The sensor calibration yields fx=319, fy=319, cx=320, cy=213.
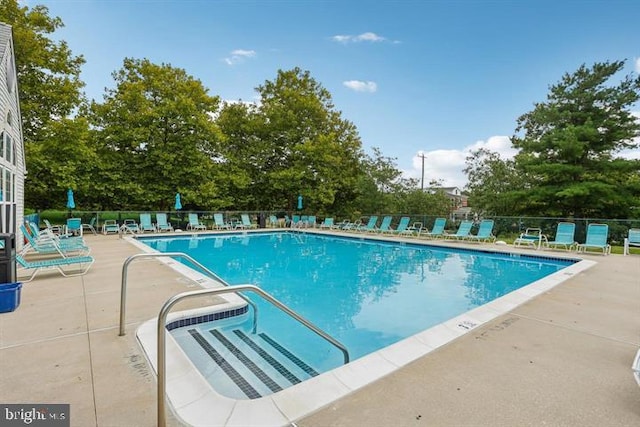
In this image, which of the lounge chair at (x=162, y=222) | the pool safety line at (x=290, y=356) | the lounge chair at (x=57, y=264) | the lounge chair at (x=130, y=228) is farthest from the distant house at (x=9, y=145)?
the pool safety line at (x=290, y=356)

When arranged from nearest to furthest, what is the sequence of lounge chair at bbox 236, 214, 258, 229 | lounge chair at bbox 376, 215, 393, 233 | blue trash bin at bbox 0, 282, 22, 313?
blue trash bin at bbox 0, 282, 22, 313 → lounge chair at bbox 376, 215, 393, 233 → lounge chair at bbox 236, 214, 258, 229

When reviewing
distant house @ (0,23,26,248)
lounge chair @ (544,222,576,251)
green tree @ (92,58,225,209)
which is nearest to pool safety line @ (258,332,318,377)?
distant house @ (0,23,26,248)

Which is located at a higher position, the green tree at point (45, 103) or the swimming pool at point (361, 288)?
the green tree at point (45, 103)

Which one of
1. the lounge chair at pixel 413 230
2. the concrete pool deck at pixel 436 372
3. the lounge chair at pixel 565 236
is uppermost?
the lounge chair at pixel 565 236

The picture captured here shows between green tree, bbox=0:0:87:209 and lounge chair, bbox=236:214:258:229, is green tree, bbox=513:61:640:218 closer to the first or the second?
lounge chair, bbox=236:214:258:229

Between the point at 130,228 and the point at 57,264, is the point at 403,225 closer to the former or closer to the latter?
the point at 130,228

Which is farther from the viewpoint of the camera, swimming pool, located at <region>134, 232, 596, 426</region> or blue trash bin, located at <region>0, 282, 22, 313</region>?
swimming pool, located at <region>134, 232, 596, 426</region>

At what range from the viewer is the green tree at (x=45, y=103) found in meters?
14.4

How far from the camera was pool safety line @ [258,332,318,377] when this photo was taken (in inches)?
136

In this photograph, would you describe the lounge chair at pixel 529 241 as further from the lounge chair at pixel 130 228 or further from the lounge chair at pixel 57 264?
the lounge chair at pixel 130 228

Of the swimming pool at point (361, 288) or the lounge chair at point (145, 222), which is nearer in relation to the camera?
the swimming pool at point (361, 288)

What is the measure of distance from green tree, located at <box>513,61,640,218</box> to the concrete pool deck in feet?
43.1

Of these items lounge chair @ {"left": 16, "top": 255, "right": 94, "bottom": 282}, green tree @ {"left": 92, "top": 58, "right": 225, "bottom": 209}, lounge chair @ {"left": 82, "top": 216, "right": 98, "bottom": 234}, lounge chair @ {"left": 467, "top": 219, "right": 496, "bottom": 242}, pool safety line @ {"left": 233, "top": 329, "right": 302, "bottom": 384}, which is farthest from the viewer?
green tree @ {"left": 92, "top": 58, "right": 225, "bottom": 209}

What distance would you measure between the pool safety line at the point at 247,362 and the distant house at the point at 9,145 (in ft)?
21.6
